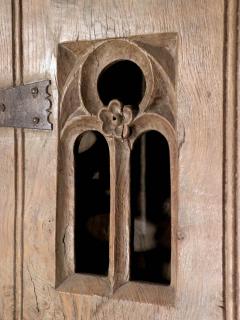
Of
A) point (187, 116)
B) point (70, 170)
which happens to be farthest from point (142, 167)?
point (187, 116)

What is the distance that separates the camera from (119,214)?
1.18 meters

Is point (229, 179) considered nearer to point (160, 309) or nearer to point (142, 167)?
point (160, 309)

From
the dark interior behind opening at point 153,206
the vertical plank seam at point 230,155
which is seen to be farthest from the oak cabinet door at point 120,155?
the dark interior behind opening at point 153,206

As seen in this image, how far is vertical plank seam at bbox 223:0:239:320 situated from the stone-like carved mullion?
0.20m

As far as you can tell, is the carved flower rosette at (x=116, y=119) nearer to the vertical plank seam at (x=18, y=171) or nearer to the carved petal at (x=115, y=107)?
the carved petal at (x=115, y=107)

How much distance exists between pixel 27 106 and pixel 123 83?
275mm

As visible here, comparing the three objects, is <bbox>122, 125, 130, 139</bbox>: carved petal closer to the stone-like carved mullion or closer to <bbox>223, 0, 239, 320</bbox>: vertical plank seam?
the stone-like carved mullion

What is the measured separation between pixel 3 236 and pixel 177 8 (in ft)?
1.90

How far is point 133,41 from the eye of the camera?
3.77 feet

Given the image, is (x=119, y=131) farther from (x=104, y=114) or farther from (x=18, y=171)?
(x=18, y=171)

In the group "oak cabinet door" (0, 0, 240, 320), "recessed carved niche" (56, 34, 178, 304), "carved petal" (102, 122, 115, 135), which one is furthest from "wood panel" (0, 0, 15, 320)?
"carved petal" (102, 122, 115, 135)

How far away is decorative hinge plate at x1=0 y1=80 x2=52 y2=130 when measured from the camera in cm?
123

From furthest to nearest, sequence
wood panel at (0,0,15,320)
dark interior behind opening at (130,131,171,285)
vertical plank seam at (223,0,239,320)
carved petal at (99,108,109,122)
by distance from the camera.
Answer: dark interior behind opening at (130,131,171,285), wood panel at (0,0,15,320), carved petal at (99,108,109,122), vertical plank seam at (223,0,239,320)

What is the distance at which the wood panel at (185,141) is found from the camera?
1.08 metres
